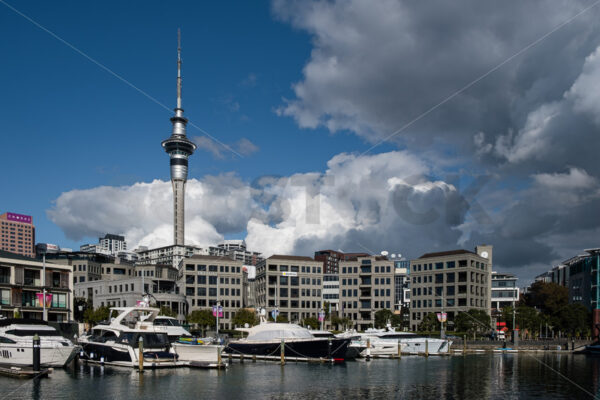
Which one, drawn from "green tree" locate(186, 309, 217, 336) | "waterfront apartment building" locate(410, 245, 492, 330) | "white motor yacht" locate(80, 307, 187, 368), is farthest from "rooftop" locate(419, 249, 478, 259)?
"white motor yacht" locate(80, 307, 187, 368)

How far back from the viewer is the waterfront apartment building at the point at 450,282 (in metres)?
138

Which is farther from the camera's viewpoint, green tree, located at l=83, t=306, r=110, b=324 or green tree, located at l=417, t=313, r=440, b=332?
green tree, located at l=417, t=313, r=440, b=332

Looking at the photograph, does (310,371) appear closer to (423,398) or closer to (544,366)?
(423,398)

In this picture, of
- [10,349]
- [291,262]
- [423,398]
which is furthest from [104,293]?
[423,398]

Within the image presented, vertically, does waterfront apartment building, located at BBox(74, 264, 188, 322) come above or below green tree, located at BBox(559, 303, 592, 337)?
above

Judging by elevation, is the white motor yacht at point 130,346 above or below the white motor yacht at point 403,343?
above

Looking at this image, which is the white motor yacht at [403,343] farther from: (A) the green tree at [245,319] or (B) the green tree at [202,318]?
(B) the green tree at [202,318]

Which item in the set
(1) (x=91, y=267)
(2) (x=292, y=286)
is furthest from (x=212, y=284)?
(1) (x=91, y=267)

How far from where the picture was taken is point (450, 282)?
463 ft

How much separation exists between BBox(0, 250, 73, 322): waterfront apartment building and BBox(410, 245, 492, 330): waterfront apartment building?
86649 mm

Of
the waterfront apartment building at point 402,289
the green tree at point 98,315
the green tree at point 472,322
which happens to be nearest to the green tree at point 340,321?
the green tree at point 472,322

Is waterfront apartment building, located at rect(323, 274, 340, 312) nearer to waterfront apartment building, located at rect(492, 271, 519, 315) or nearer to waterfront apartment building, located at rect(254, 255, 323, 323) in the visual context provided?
waterfront apartment building, located at rect(254, 255, 323, 323)

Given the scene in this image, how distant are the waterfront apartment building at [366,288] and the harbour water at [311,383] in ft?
291

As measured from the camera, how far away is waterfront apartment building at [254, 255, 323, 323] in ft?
500
